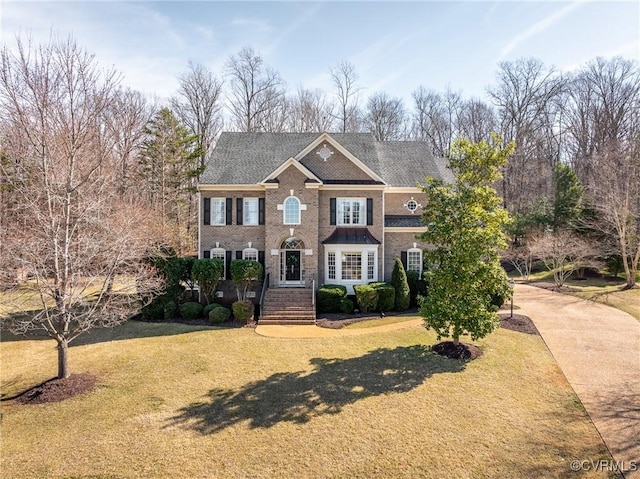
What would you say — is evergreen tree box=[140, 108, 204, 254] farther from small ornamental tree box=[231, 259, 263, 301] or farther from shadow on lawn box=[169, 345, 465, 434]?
shadow on lawn box=[169, 345, 465, 434]

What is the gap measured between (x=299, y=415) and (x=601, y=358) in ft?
37.1

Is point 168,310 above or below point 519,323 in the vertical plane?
above

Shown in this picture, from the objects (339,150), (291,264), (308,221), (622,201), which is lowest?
(291,264)

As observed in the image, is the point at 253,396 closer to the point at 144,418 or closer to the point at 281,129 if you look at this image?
the point at 144,418

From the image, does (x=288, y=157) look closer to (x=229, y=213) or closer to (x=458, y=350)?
(x=229, y=213)

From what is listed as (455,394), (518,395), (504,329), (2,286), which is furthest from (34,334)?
(504,329)

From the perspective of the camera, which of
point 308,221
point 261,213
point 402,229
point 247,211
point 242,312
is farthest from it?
point 402,229

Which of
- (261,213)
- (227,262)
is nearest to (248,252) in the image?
(227,262)

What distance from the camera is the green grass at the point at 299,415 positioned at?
291 inches

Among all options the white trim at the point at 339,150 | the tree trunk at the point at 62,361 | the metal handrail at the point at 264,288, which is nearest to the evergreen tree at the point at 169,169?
the metal handrail at the point at 264,288

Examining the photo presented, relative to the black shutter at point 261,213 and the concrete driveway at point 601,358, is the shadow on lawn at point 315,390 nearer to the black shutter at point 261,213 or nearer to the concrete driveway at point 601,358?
the concrete driveway at point 601,358

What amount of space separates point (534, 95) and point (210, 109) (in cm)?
3977

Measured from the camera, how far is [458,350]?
13.3 m

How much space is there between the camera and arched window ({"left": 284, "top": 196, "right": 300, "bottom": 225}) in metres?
21.0
